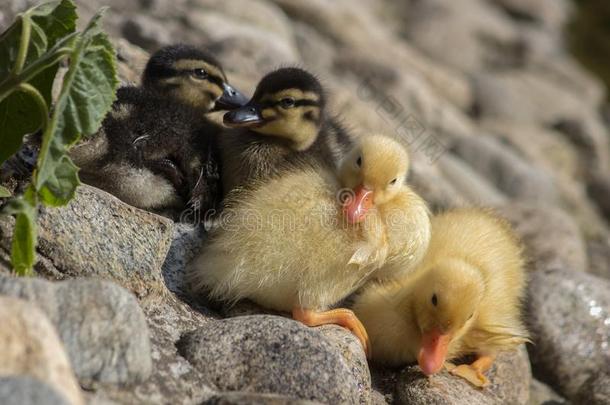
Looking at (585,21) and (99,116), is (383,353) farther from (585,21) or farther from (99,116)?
(585,21)

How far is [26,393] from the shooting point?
78.0 inches

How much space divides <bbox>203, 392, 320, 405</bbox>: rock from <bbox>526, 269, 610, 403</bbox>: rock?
2111 millimetres

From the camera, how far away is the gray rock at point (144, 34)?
580 cm

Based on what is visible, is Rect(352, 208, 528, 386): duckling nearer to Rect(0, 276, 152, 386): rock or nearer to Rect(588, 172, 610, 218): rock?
Rect(0, 276, 152, 386): rock

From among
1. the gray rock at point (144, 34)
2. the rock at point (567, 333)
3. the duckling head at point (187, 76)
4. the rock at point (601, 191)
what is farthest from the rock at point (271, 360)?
the rock at point (601, 191)

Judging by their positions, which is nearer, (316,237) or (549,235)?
(316,237)

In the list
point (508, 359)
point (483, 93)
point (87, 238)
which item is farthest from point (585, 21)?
point (87, 238)

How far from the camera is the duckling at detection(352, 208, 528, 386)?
3.24 metres

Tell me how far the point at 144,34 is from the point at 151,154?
2.65m

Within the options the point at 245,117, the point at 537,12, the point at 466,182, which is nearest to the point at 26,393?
the point at 245,117

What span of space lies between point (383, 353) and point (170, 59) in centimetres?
158

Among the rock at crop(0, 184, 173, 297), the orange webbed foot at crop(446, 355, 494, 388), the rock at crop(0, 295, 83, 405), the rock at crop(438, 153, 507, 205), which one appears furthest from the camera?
the rock at crop(438, 153, 507, 205)

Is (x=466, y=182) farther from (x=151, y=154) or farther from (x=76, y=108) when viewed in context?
(x=76, y=108)

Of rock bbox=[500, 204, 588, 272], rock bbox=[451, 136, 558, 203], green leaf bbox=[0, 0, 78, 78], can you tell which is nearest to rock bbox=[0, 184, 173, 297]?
green leaf bbox=[0, 0, 78, 78]
